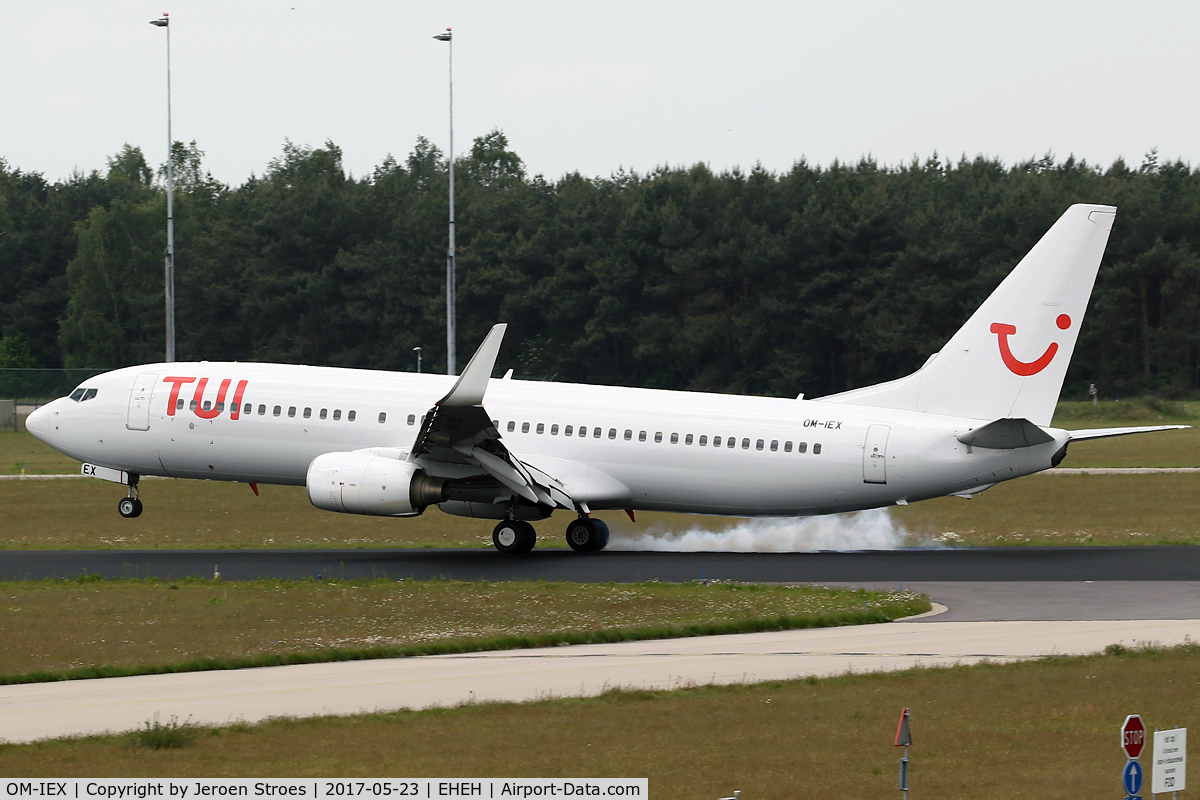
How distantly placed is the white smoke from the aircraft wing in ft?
11.9

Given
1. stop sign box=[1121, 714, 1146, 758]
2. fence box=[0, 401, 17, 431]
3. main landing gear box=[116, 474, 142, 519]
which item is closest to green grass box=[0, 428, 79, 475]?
fence box=[0, 401, 17, 431]

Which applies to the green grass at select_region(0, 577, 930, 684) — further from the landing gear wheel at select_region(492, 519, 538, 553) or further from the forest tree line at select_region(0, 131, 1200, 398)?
the forest tree line at select_region(0, 131, 1200, 398)

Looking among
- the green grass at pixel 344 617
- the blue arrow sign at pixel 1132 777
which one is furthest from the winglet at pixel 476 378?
the blue arrow sign at pixel 1132 777

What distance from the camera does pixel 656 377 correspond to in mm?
94375

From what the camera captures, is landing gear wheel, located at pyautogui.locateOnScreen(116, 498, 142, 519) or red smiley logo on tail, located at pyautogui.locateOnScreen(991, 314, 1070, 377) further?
landing gear wheel, located at pyautogui.locateOnScreen(116, 498, 142, 519)

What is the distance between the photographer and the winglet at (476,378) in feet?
93.6

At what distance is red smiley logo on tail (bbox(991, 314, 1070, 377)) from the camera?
3036 cm

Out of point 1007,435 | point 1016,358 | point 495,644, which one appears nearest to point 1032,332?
point 1016,358

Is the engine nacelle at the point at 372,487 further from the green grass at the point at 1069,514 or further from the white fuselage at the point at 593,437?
the green grass at the point at 1069,514

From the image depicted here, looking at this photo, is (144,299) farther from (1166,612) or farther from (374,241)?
(1166,612)

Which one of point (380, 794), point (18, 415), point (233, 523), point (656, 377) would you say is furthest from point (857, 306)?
point (380, 794)

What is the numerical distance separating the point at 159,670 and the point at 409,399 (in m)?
15.1

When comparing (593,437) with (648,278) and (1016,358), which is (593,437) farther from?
(648,278)

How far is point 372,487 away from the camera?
3067cm
